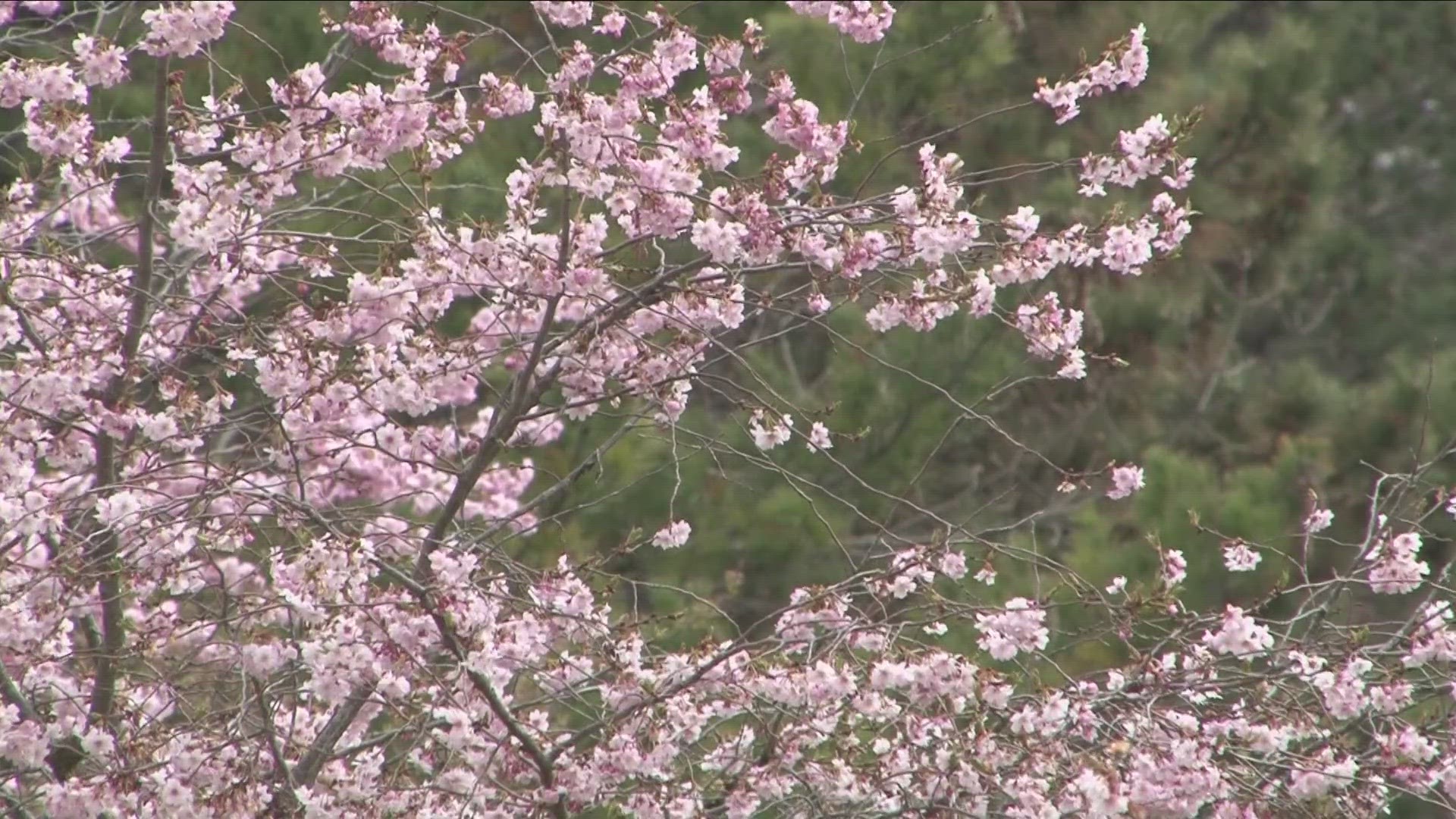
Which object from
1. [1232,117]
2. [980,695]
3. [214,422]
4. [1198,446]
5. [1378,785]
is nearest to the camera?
[980,695]

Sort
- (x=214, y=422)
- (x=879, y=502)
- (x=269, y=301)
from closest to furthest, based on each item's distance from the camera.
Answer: (x=214, y=422), (x=269, y=301), (x=879, y=502)

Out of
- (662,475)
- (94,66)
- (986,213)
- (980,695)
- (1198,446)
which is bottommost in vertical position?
(1198,446)

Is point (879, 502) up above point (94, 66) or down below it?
below

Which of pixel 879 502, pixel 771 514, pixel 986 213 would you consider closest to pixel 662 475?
pixel 771 514

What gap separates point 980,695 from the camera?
355 centimetres

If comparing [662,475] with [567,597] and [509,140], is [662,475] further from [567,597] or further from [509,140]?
[567,597]

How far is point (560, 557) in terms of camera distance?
12.9 ft

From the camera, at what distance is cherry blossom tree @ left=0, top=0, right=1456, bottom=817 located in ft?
11.8

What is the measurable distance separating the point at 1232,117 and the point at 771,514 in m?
2.98

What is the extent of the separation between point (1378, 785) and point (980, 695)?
0.86 metres

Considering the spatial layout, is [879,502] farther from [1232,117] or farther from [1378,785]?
[1378,785]

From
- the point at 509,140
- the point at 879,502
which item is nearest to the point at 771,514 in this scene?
the point at 879,502

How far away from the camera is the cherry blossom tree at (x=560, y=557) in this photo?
360 cm

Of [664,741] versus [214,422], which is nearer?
[664,741]
